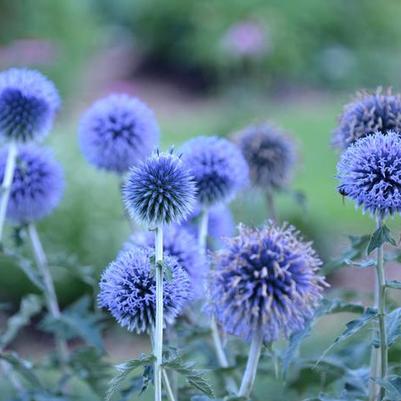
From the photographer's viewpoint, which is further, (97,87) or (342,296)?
(97,87)

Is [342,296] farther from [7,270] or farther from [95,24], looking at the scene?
[95,24]

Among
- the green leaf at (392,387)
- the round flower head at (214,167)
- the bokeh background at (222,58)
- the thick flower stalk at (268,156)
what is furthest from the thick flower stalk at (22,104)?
the bokeh background at (222,58)

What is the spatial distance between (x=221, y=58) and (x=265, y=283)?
1260 centimetres

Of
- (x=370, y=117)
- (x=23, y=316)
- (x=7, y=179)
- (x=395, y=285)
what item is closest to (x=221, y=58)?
(x=23, y=316)

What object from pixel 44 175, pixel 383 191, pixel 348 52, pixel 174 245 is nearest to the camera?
pixel 383 191

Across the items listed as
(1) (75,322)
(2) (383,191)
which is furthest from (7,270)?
(2) (383,191)

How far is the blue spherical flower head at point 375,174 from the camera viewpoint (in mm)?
1869

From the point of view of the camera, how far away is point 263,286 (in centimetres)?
173

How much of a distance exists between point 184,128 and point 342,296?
10.4 meters

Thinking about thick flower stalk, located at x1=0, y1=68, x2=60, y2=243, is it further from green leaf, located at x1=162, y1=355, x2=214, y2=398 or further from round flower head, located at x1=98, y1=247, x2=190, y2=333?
green leaf, located at x1=162, y1=355, x2=214, y2=398

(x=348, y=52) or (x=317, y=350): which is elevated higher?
(x=348, y=52)

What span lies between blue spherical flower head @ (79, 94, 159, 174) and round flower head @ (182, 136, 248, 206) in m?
0.24

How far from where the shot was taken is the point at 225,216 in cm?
297

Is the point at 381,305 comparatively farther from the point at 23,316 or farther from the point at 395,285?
the point at 23,316
